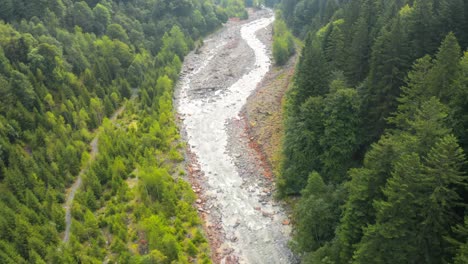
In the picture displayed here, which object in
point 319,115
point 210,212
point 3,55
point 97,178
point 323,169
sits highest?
point 3,55

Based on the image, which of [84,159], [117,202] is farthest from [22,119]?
[117,202]

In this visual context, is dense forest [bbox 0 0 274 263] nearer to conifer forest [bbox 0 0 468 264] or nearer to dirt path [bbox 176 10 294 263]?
conifer forest [bbox 0 0 468 264]

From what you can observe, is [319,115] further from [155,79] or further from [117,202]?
[155,79]

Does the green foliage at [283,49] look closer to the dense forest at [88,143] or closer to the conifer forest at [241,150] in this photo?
the conifer forest at [241,150]

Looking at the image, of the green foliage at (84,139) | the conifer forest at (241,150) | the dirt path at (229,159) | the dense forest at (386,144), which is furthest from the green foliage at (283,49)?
the dense forest at (386,144)

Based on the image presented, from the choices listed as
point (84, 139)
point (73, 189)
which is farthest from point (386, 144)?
point (84, 139)

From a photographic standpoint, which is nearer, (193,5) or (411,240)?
(411,240)

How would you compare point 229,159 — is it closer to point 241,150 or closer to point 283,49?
point 241,150
